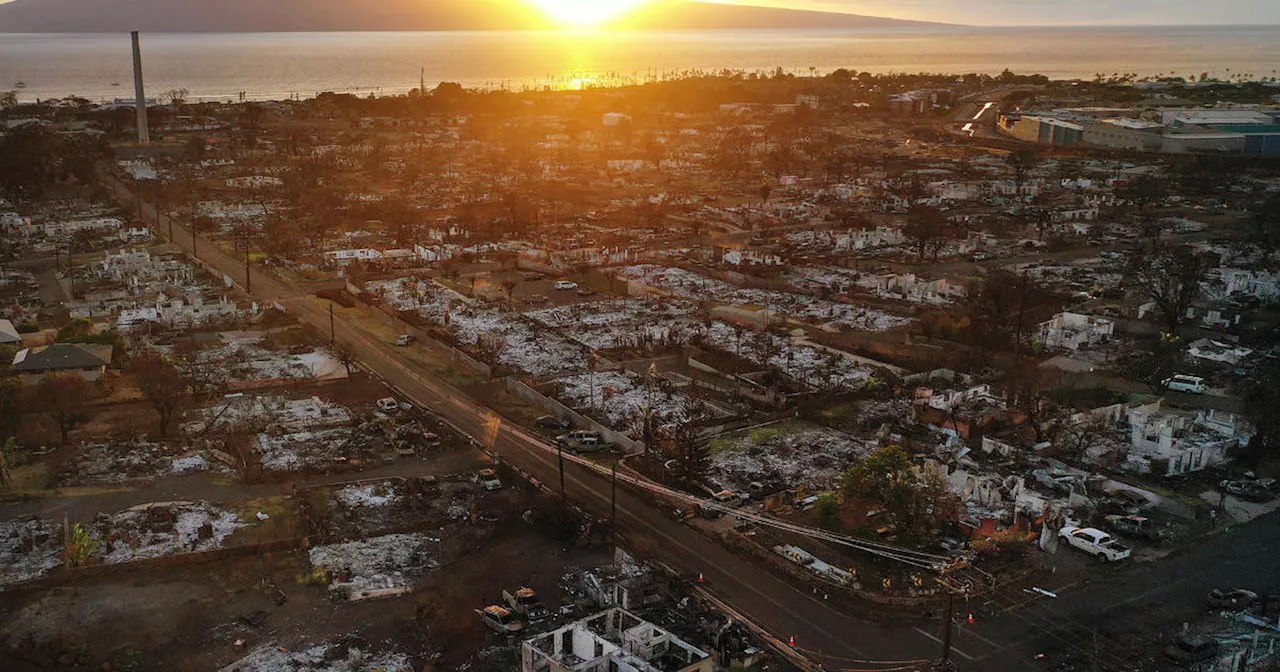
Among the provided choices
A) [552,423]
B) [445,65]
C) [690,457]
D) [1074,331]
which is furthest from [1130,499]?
[445,65]

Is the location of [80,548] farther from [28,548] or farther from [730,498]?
[730,498]

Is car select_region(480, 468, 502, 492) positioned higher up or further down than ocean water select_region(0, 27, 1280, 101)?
further down

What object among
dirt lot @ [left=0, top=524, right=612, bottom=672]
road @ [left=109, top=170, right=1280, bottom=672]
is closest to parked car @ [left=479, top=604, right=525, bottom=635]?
dirt lot @ [left=0, top=524, right=612, bottom=672]

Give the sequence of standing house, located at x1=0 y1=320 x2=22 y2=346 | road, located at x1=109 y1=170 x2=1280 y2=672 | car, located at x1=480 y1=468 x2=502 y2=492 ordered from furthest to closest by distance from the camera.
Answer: standing house, located at x1=0 y1=320 x2=22 y2=346
car, located at x1=480 y1=468 x2=502 y2=492
road, located at x1=109 y1=170 x2=1280 y2=672

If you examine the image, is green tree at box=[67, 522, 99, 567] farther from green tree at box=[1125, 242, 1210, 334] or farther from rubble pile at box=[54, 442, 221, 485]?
green tree at box=[1125, 242, 1210, 334]

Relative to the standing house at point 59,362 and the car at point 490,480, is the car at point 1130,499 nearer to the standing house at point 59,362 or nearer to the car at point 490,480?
the car at point 490,480

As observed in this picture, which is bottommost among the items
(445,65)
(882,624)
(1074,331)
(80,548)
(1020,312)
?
(882,624)

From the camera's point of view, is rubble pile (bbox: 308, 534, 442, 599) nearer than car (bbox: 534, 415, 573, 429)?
Yes
